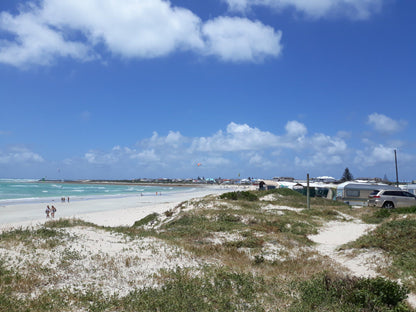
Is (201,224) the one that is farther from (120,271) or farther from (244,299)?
(244,299)

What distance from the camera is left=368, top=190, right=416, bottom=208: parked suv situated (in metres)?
27.0

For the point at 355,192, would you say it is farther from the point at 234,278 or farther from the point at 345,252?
the point at 234,278

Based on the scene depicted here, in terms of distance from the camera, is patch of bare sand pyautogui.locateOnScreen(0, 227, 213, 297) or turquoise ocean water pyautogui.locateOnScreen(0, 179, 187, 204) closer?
patch of bare sand pyautogui.locateOnScreen(0, 227, 213, 297)

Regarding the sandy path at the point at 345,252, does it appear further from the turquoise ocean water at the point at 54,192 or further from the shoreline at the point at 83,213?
the turquoise ocean water at the point at 54,192

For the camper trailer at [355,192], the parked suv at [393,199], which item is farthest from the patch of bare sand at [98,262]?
the camper trailer at [355,192]

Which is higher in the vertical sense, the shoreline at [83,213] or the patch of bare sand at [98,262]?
the patch of bare sand at [98,262]

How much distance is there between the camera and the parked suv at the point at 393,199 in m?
27.0

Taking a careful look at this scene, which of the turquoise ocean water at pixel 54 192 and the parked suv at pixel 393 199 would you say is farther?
the turquoise ocean water at pixel 54 192

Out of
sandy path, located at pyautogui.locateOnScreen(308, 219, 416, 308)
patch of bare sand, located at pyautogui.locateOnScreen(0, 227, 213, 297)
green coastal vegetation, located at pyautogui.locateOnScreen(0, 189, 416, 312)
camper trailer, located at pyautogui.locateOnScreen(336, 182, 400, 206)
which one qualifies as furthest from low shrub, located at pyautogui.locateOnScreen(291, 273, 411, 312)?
camper trailer, located at pyautogui.locateOnScreen(336, 182, 400, 206)

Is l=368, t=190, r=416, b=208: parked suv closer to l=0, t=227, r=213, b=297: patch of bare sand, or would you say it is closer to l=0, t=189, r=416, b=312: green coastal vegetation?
l=0, t=189, r=416, b=312: green coastal vegetation

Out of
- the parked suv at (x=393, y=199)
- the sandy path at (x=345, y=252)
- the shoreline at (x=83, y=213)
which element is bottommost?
the shoreline at (x=83, y=213)

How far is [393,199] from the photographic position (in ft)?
91.6

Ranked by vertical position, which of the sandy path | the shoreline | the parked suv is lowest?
the shoreline

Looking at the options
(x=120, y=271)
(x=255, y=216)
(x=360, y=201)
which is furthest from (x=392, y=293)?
(x=360, y=201)
